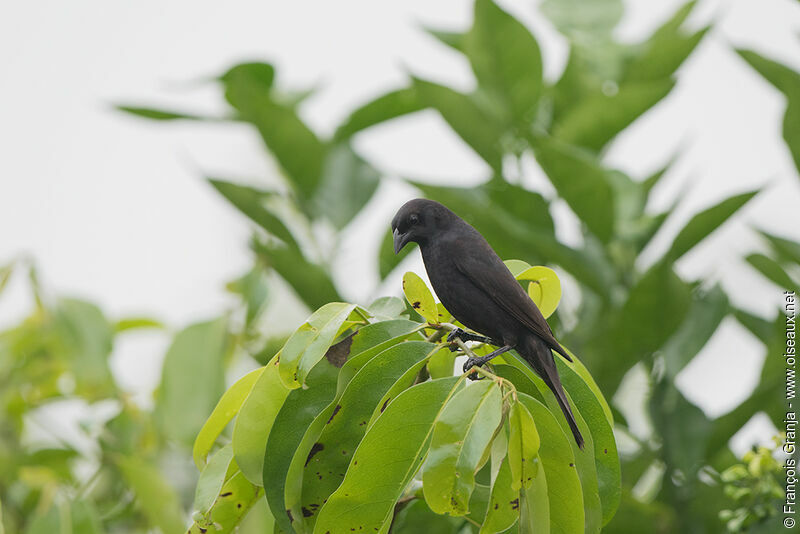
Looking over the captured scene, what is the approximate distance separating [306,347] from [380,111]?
904 millimetres

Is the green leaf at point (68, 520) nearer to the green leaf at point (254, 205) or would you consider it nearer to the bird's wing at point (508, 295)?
the green leaf at point (254, 205)

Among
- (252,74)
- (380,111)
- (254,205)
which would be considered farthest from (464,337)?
(252,74)

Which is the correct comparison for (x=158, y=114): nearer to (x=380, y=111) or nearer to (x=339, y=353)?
(x=380, y=111)

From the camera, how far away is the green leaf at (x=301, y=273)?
1.17 m

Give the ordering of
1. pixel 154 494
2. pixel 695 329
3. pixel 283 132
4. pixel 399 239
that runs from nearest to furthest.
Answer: pixel 399 239 → pixel 154 494 → pixel 695 329 → pixel 283 132

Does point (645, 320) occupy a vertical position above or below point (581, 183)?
below

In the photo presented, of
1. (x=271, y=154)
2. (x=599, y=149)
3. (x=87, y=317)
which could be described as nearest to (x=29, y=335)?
(x=87, y=317)

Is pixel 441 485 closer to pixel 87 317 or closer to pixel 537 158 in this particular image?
pixel 537 158

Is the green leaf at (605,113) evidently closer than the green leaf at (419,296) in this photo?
No

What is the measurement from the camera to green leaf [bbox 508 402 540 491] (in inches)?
17.0

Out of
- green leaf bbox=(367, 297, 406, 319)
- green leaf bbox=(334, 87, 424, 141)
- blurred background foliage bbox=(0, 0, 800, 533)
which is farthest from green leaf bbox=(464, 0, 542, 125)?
green leaf bbox=(367, 297, 406, 319)

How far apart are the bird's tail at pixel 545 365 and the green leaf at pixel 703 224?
61 centimetres

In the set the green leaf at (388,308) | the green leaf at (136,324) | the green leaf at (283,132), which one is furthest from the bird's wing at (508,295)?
the green leaf at (136,324)

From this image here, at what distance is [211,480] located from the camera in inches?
21.6
